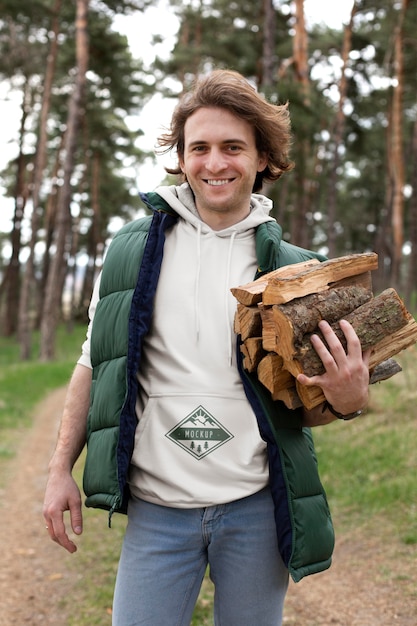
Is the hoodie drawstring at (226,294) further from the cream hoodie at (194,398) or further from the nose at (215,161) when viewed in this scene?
the nose at (215,161)

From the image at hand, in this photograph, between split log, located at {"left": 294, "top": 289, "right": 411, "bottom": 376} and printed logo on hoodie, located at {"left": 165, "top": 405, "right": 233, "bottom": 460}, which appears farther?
printed logo on hoodie, located at {"left": 165, "top": 405, "right": 233, "bottom": 460}

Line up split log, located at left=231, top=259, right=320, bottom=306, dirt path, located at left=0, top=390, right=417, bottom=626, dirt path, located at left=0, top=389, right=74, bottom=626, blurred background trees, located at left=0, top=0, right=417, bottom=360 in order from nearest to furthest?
split log, located at left=231, top=259, right=320, bottom=306
dirt path, located at left=0, top=390, right=417, bottom=626
dirt path, located at left=0, top=389, right=74, bottom=626
blurred background trees, located at left=0, top=0, right=417, bottom=360

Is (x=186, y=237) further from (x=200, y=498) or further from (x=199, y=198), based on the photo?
(x=200, y=498)

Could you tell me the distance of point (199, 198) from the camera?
98.8 inches

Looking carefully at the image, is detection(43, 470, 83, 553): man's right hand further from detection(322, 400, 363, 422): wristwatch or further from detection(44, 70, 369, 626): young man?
detection(322, 400, 363, 422): wristwatch

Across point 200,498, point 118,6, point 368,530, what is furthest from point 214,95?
point 118,6

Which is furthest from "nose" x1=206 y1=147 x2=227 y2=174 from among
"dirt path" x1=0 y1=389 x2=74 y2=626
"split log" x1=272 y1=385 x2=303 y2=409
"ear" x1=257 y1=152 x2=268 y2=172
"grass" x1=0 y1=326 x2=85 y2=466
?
"grass" x1=0 y1=326 x2=85 y2=466

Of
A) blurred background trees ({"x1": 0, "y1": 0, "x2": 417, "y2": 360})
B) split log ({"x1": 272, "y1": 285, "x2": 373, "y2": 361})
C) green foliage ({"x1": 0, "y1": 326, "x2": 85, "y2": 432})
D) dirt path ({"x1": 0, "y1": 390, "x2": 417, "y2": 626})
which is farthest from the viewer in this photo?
blurred background trees ({"x1": 0, "y1": 0, "x2": 417, "y2": 360})

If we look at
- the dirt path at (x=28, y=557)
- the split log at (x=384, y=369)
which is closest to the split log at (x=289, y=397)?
the split log at (x=384, y=369)

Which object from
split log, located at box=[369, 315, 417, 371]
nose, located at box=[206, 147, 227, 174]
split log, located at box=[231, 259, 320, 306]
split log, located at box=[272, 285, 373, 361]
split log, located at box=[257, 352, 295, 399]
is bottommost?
split log, located at box=[257, 352, 295, 399]

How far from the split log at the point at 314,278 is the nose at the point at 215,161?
44cm

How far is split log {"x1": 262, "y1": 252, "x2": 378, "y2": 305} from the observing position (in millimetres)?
2094

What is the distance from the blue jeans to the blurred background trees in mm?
10001

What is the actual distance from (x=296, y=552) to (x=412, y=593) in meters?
3.05
